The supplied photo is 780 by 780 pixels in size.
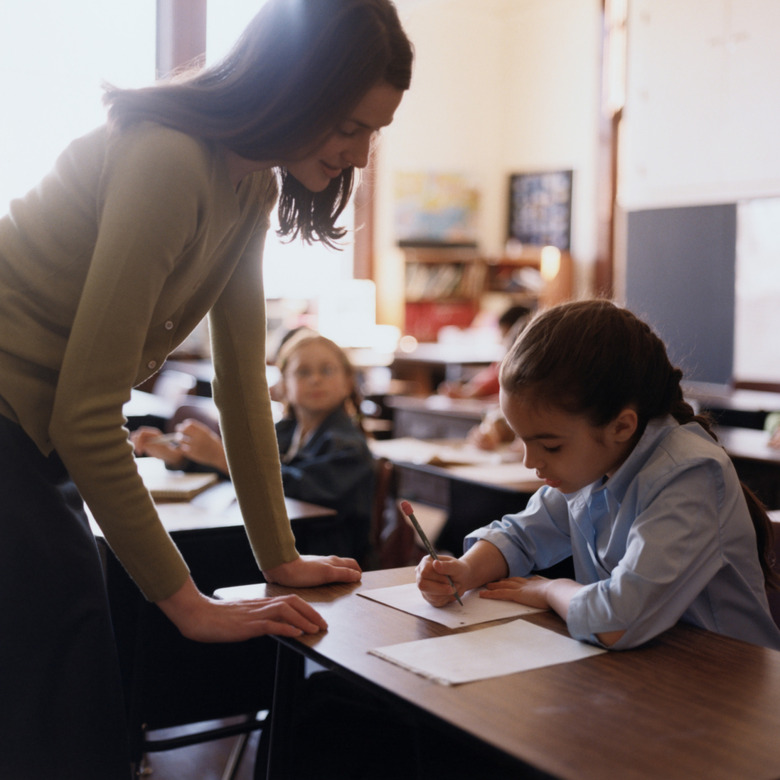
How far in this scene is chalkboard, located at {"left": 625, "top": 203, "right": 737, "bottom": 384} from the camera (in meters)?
4.57

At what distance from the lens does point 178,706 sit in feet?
6.17

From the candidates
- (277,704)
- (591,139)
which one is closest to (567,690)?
(277,704)

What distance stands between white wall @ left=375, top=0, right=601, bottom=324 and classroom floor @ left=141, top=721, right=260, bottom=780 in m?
6.01

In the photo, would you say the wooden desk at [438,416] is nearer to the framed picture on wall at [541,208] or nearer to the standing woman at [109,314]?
the standing woman at [109,314]

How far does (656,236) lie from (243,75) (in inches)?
166

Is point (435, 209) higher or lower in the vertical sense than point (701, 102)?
lower

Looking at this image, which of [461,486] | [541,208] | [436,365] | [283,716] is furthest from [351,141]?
[541,208]

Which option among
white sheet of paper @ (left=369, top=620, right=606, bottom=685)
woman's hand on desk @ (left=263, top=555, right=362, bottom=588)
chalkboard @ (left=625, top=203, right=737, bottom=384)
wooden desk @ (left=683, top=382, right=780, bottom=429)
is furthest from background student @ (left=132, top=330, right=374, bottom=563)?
chalkboard @ (left=625, top=203, right=737, bottom=384)

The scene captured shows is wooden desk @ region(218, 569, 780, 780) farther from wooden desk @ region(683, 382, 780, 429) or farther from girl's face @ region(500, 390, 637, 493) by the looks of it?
wooden desk @ region(683, 382, 780, 429)

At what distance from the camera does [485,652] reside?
971 mm

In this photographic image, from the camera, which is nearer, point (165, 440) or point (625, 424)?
point (625, 424)

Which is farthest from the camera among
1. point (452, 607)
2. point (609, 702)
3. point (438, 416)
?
point (438, 416)

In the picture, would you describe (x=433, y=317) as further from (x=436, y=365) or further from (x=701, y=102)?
(x=701, y=102)

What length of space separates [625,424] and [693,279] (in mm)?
3750
